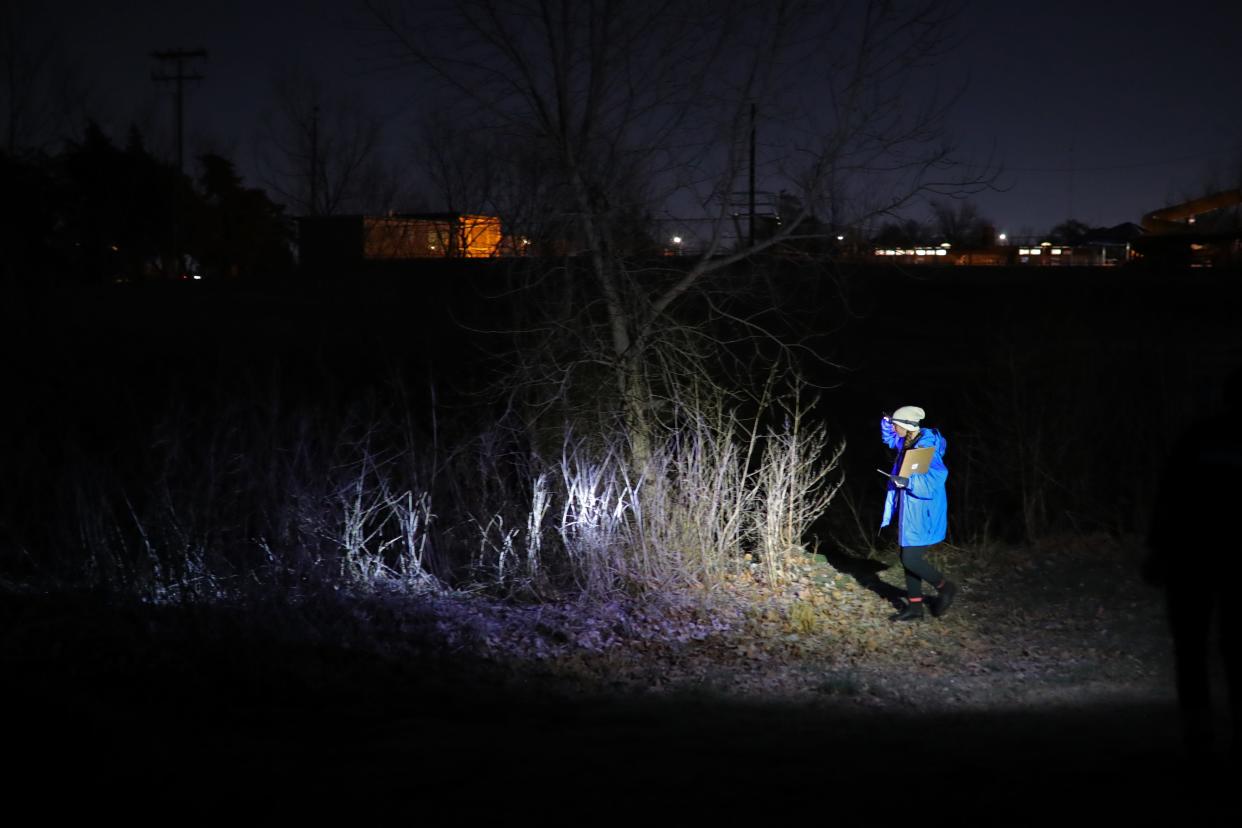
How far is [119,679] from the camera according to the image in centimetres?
684

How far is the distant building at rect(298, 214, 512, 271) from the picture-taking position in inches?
611

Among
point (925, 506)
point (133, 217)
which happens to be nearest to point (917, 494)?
point (925, 506)

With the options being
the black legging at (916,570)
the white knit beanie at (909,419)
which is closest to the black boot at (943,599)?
the black legging at (916,570)

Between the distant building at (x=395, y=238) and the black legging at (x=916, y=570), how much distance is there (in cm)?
516

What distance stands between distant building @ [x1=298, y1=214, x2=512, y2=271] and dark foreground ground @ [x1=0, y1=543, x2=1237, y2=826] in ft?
18.5

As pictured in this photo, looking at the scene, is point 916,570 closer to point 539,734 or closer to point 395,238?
point 539,734

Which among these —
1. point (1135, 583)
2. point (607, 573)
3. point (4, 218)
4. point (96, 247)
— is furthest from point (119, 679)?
point (96, 247)

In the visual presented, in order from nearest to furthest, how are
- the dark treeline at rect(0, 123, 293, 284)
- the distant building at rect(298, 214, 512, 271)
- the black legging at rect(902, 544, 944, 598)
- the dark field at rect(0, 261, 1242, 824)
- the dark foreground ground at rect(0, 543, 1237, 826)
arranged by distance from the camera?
the dark foreground ground at rect(0, 543, 1237, 826) < the dark field at rect(0, 261, 1242, 824) < the black legging at rect(902, 544, 944, 598) < the distant building at rect(298, 214, 512, 271) < the dark treeline at rect(0, 123, 293, 284)

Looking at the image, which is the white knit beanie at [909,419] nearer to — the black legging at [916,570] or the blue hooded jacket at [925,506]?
the blue hooded jacket at [925,506]

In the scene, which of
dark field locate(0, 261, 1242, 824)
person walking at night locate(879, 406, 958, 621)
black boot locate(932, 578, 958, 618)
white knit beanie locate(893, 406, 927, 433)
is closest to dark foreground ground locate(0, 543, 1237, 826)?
dark field locate(0, 261, 1242, 824)

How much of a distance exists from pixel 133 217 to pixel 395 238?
26.5m

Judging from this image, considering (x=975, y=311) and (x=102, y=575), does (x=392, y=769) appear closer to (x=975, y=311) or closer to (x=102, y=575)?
(x=102, y=575)

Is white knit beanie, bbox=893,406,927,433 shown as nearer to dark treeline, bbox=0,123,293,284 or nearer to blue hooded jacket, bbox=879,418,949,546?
blue hooded jacket, bbox=879,418,949,546

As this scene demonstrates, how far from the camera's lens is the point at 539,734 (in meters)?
6.15
